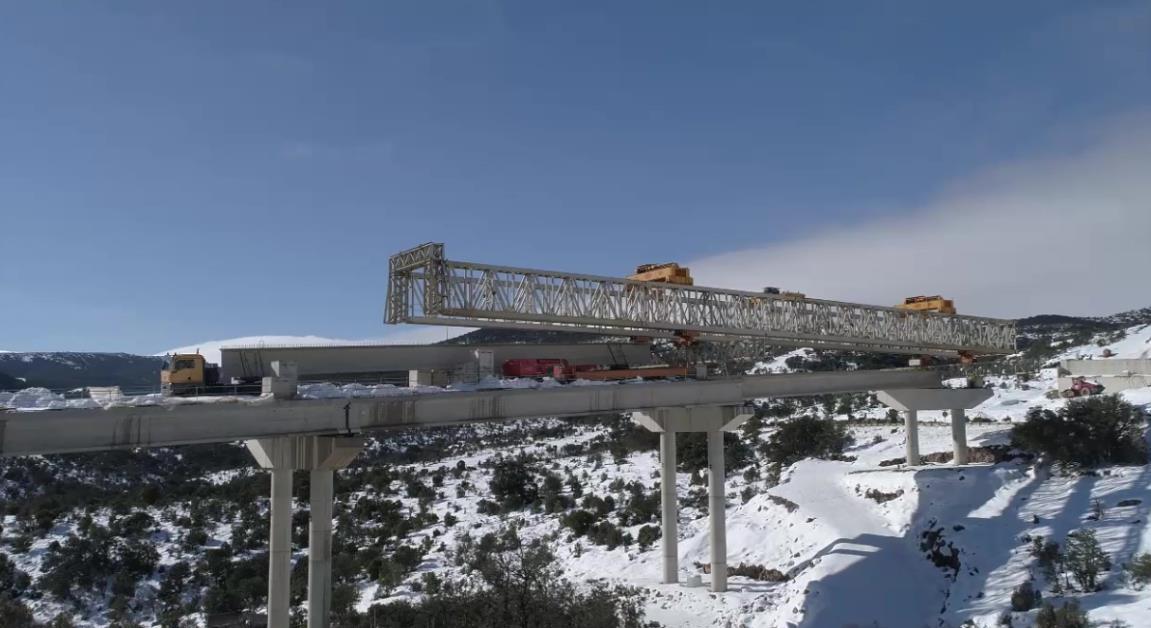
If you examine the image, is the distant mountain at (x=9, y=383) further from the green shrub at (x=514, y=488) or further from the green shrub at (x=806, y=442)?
the green shrub at (x=806, y=442)

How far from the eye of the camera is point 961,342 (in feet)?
133

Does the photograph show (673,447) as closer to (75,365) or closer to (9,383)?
(9,383)

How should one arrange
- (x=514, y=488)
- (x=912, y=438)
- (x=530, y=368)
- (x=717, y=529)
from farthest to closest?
(x=514, y=488)
(x=912, y=438)
(x=717, y=529)
(x=530, y=368)

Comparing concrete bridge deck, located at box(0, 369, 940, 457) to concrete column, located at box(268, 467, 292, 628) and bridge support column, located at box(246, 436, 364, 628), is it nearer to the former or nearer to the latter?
bridge support column, located at box(246, 436, 364, 628)

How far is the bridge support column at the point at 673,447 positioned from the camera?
2808 centimetres

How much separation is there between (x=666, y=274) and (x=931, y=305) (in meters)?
19.2

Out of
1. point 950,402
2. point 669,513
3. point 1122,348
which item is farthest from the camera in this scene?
point 1122,348

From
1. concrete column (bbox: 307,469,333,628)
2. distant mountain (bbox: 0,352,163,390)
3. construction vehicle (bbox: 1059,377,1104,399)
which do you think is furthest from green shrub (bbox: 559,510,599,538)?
distant mountain (bbox: 0,352,163,390)

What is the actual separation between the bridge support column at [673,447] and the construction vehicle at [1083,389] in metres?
30.1

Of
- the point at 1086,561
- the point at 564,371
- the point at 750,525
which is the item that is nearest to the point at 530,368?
the point at 564,371

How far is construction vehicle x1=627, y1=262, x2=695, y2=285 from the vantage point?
28.2 metres

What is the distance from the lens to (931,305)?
3975 cm

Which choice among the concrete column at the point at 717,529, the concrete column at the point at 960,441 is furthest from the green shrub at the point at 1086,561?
the concrete column at the point at 960,441

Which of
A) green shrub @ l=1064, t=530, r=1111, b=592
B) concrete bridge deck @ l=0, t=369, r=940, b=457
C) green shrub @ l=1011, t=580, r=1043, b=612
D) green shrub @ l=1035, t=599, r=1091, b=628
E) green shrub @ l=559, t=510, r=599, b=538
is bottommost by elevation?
green shrub @ l=559, t=510, r=599, b=538
